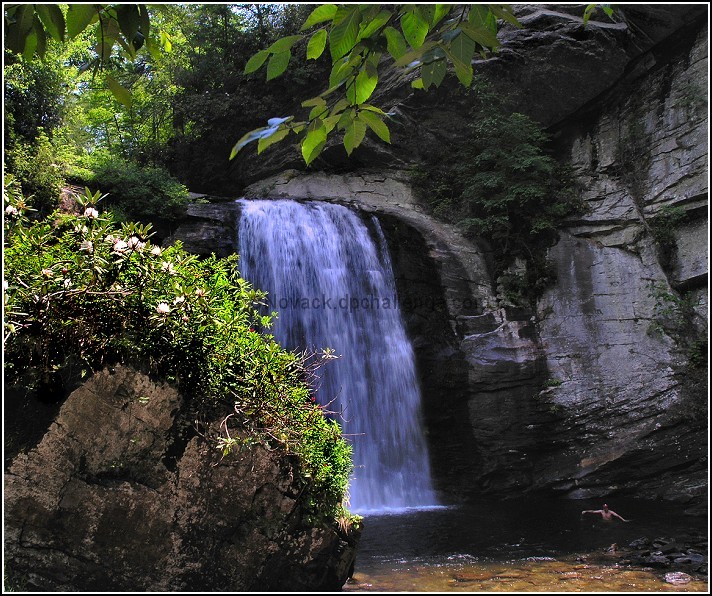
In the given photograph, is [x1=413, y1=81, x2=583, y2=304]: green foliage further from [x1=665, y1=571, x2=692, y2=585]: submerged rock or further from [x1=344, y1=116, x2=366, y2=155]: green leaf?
[x1=344, y1=116, x2=366, y2=155]: green leaf

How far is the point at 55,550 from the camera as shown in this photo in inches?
106

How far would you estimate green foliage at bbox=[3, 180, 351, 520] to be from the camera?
2.87 meters

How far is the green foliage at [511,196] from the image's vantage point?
422 inches

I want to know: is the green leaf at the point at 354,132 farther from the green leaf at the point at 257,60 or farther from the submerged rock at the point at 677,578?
the submerged rock at the point at 677,578

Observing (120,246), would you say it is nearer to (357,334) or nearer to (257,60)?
(257,60)

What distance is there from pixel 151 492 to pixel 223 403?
624 mm

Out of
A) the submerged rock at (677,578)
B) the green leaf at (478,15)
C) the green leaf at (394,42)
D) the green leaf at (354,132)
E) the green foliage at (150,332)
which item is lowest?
the submerged rock at (677,578)

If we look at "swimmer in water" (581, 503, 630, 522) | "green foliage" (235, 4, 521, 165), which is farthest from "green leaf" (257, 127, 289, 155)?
"swimmer in water" (581, 503, 630, 522)

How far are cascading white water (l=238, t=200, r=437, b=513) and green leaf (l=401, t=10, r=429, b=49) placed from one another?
7554mm

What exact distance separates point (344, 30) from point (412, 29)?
0.27 meters

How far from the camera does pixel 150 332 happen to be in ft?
10.3

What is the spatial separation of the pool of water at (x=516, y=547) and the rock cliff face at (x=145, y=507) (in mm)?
1496

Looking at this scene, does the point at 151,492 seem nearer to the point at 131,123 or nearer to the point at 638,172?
the point at 638,172

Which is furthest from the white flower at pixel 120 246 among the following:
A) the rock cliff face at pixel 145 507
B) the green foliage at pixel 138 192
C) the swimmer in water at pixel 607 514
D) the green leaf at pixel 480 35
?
the swimmer in water at pixel 607 514
